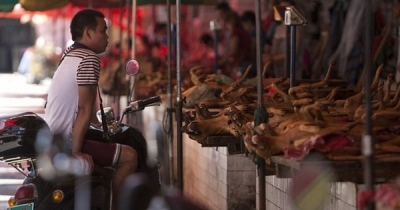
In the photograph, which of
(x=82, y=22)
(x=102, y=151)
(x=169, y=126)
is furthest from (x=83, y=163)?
(x=169, y=126)

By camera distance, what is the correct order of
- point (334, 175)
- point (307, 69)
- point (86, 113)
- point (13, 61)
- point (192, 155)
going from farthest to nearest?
point (13, 61) → point (307, 69) → point (192, 155) → point (86, 113) → point (334, 175)

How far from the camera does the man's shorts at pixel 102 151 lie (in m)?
8.56

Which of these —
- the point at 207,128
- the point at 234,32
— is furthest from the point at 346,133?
the point at 234,32

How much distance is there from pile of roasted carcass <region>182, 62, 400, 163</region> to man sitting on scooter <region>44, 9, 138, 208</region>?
0.65m

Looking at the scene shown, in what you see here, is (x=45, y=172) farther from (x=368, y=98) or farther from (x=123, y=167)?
(x=368, y=98)

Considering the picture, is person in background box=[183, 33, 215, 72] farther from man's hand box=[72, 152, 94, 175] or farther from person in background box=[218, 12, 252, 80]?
man's hand box=[72, 152, 94, 175]

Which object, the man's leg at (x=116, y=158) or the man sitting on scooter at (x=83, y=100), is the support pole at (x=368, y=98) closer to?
the man sitting on scooter at (x=83, y=100)

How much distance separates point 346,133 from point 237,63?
915cm

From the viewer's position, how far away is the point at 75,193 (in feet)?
27.6

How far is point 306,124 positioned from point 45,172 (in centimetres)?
216

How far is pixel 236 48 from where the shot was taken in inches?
626

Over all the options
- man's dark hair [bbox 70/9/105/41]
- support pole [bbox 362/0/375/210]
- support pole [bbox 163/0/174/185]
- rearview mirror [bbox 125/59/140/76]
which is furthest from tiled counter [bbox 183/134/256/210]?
support pole [bbox 362/0/375/210]

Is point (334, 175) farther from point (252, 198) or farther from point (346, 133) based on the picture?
point (252, 198)

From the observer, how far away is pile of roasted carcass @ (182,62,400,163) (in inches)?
267
